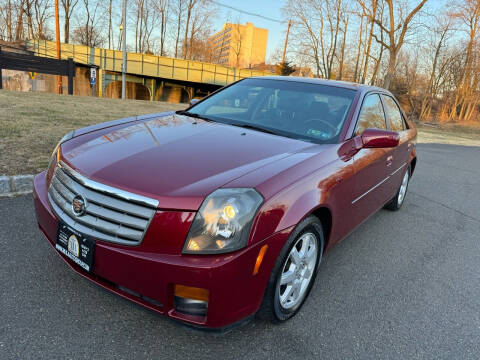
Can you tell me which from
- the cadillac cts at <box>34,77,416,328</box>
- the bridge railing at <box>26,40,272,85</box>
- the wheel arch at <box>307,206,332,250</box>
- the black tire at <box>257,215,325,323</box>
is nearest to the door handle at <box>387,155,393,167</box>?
the cadillac cts at <box>34,77,416,328</box>

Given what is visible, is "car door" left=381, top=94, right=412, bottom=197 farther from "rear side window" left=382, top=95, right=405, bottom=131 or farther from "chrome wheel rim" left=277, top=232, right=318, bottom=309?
"chrome wheel rim" left=277, top=232, right=318, bottom=309

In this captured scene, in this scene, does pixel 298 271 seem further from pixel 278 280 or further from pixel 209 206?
pixel 209 206

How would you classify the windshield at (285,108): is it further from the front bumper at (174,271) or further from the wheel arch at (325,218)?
the front bumper at (174,271)

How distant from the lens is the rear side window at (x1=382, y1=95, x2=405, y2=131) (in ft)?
13.3

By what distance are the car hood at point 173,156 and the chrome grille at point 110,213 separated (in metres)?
0.05

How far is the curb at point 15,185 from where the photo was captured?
12.9 ft

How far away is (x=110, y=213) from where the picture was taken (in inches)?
75.0

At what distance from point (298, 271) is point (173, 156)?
42.2 inches

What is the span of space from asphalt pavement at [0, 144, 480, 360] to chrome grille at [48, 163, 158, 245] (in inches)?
15.3

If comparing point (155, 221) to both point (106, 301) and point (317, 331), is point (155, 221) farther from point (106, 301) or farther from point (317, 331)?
point (317, 331)

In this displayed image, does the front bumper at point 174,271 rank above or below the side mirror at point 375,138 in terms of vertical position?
below

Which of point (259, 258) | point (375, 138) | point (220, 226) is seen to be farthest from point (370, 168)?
point (220, 226)

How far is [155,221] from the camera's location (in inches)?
71.8

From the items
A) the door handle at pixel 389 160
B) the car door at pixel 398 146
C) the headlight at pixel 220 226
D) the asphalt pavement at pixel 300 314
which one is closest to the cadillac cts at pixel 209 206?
the headlight at pixel 220 226
